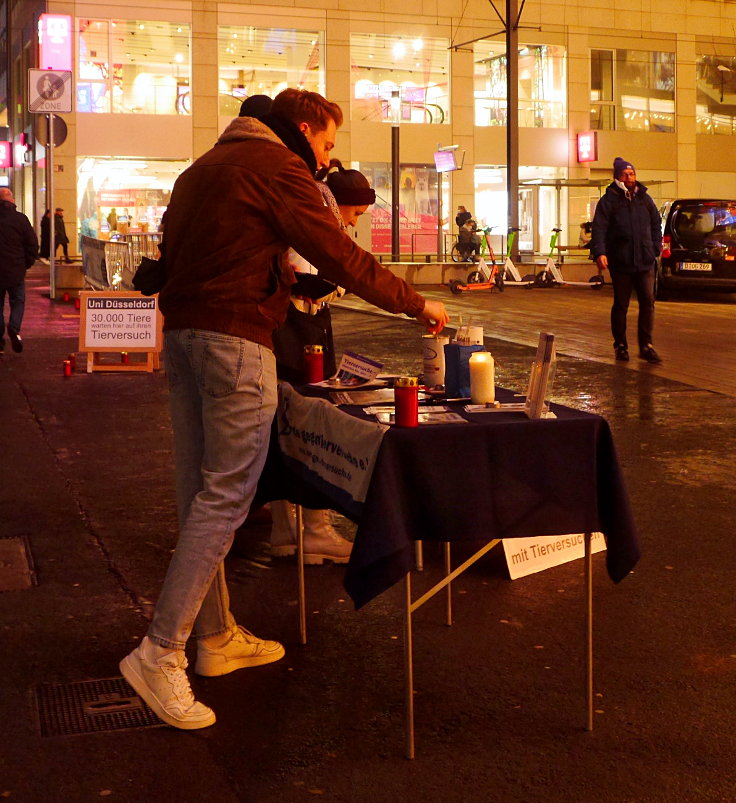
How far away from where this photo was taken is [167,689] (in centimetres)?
385

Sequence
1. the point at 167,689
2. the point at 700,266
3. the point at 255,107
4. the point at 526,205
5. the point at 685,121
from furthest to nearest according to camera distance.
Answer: the point at 685,121
the point at 526,205
the point at 700,266
the point at 255,107
the point at 167,689

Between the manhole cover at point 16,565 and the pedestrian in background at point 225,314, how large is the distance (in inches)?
67.8

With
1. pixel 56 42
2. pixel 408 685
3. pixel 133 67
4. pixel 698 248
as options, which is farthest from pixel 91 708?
pixel 133 67

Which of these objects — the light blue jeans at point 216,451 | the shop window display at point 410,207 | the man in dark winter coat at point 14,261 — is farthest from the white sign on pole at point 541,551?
the shop window display at point 410,207

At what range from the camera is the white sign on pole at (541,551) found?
5.40 meters

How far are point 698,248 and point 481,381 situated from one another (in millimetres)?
19574

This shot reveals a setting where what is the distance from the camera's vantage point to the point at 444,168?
120 ft

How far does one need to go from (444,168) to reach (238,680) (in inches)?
1312

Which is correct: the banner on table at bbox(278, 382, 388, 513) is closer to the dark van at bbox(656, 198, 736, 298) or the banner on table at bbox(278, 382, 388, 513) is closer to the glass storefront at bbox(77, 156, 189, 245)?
the dark van at bbox(656, 198, 736, 298)

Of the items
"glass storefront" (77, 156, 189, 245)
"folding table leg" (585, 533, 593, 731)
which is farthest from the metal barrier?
"glass storefront" (77, 156, 189, 245)

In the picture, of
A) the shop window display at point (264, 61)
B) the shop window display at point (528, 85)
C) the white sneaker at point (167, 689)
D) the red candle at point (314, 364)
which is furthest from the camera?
the shop window display at point (528, 85)

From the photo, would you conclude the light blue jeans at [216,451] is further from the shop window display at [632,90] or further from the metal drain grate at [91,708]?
the shop window display at [632,90]

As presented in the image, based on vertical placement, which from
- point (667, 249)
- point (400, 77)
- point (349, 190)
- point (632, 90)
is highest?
point (632, 90)

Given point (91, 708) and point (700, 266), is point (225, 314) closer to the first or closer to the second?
point (91, 708)
